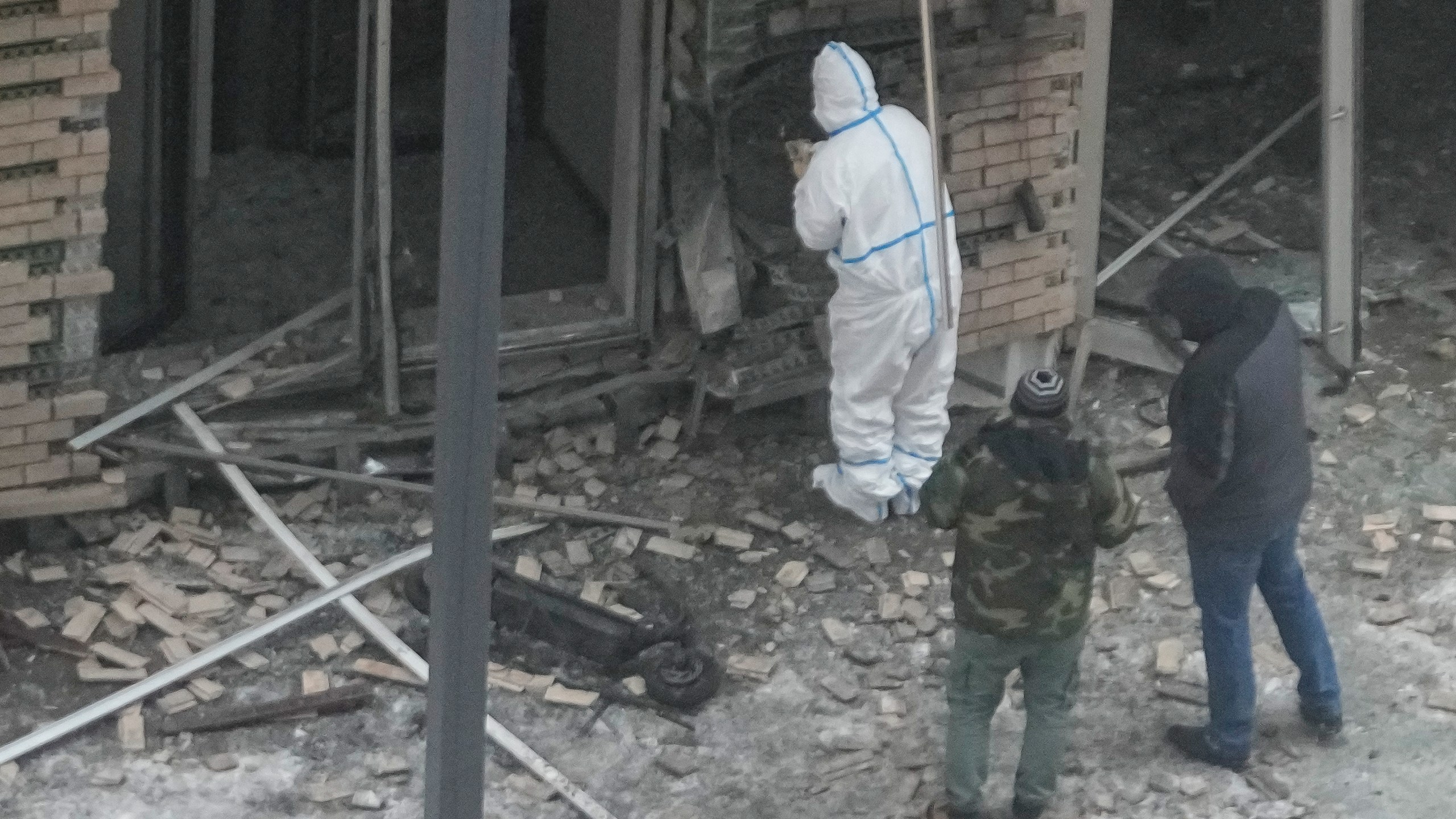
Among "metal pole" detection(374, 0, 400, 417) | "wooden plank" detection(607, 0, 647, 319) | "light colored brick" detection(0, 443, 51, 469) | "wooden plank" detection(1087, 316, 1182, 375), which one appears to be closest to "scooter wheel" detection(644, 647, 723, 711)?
"metal pole" detection(374, 0, 400, 417)

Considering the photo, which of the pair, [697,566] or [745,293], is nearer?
[697,566]

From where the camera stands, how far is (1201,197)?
9.64m

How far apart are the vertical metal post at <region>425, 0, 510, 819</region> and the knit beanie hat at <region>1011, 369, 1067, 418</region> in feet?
7.09

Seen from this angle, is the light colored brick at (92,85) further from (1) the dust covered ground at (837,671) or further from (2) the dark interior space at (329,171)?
(2) the dark interior space at (329,171)

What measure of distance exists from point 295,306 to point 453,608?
5.28 m

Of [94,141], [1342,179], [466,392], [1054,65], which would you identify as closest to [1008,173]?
[1054,65]

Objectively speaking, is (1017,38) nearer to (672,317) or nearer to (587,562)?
(672,317)

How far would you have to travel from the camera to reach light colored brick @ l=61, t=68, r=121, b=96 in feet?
22.6

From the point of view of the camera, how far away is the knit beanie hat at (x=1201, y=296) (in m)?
5.89

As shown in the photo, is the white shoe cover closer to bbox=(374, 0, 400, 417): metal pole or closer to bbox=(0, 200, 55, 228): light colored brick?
bbox=(374, 0, 400, 417): metal pole

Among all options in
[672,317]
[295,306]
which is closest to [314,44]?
[295,306]

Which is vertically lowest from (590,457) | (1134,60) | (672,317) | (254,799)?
(254,799)

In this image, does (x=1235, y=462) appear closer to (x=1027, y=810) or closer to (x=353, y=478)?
(x=1027, y=810)

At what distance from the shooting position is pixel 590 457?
8.40 m
